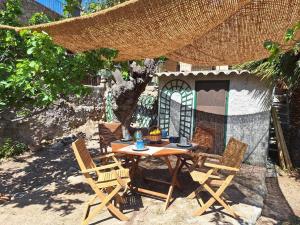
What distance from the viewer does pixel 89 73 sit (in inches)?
192

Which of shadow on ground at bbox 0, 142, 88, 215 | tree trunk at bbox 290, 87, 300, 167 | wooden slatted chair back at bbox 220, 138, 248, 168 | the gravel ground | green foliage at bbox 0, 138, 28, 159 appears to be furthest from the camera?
green foliage at bbox 0, 138, 28, 159

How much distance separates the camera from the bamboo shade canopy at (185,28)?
9.30 ft

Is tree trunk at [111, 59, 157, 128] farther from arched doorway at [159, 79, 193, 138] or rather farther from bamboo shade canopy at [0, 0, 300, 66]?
bamboo shade canopy at [0, 0, 300, 66]

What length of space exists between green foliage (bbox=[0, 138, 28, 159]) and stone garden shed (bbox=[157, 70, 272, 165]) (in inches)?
179

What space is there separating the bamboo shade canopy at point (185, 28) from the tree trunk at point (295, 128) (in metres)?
3.80

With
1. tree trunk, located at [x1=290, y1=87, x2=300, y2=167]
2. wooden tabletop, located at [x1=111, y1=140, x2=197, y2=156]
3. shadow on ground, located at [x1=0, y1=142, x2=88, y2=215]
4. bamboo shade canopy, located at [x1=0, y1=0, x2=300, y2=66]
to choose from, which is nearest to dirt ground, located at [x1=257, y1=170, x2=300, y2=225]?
tree trunk, located at [x1=290, y1=87, x2=300, y2=167]

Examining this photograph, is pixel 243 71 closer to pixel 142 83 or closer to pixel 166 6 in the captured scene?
pixel 142 83

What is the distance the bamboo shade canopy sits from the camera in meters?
2.83

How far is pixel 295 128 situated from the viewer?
757 centimetres

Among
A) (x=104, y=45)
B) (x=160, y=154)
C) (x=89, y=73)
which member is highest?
(x=104, y=45)

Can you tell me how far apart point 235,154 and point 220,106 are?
12.7 feet

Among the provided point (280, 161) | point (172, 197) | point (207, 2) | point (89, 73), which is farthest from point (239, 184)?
point (207, 2)

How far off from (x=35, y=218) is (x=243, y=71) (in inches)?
241

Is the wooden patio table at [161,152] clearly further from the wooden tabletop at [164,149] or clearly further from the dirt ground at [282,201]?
the dirt ground at [282,201]
